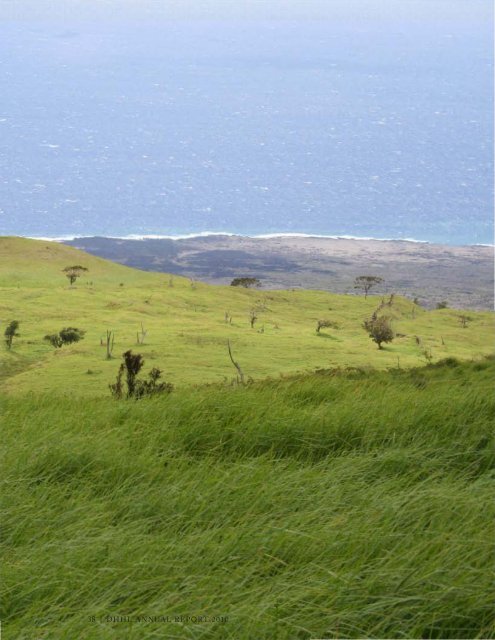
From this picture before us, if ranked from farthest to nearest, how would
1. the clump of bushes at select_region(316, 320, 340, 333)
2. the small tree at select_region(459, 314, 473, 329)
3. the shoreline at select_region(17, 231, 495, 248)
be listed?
the shoreline at select_region(17, 231, 495, 248), the small tree at select_region(459, 314, 473, 329), the clump of bushes at select_region(316, 320, 340, 333)

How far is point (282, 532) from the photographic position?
209 inches

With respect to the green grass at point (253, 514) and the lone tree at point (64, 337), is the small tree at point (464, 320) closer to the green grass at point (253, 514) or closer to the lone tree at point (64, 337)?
the lone tree at point (64, 337)

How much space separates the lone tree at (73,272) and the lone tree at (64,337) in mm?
27693

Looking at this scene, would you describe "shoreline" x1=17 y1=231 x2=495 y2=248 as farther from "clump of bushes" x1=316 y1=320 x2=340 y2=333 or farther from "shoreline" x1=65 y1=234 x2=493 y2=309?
"clump of bushes" x1=316 y1=320 x2=340 y2=333

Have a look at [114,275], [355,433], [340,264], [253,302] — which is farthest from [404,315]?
[355,433]

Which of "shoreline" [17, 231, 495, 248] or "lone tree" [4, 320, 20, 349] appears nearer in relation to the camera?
"lone tree" [4, 320, 20, 349]

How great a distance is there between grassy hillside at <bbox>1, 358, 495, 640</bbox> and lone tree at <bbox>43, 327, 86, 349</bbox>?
49933 mm

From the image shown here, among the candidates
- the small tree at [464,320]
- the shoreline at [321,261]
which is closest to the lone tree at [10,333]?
the small tree at [464,320]

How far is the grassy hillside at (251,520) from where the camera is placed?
462 centimetres

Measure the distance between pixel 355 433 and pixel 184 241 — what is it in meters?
162

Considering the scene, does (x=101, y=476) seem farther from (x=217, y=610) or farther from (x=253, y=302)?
(x=253, y=302)

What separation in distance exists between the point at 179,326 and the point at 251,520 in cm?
5912

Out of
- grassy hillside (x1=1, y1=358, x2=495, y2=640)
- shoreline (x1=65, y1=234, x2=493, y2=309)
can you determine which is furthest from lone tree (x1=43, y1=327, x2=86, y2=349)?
shoreline (x1=65, y1=234, x2=493, y2=309)

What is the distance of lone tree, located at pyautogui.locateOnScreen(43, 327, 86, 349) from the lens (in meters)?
57.9
